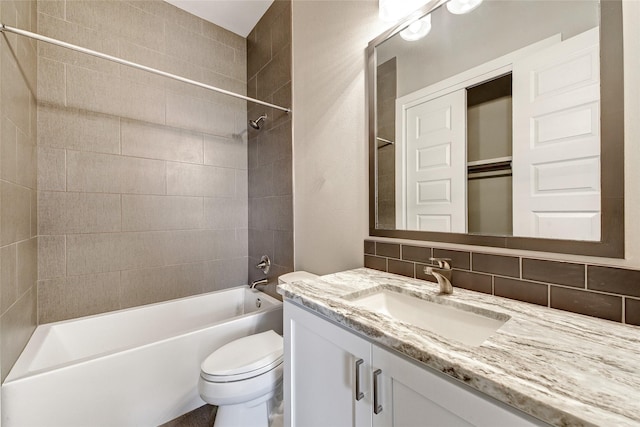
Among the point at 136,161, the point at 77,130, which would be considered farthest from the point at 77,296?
the point at 77,130

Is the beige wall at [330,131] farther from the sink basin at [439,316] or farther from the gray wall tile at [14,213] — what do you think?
the gray wall tile at [14,213]

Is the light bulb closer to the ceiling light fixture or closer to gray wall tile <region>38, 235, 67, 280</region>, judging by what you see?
the ceiling light fixture

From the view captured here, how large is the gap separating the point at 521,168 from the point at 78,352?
249 centimetres

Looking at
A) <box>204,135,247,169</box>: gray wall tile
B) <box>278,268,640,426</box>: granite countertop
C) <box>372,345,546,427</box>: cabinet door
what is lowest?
<box>372,345,546,427</box>: cabinet door

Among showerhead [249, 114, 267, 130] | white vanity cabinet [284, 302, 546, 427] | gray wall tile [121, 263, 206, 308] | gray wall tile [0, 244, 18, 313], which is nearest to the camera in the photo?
white vanity cabinet [284, 302, 546, 427]

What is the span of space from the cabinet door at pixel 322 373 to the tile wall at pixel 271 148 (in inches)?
38.1

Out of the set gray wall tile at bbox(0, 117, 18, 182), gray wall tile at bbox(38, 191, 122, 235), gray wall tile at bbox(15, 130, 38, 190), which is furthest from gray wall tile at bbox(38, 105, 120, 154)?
gray wall tile at bbox(0, 117, 18, 182)

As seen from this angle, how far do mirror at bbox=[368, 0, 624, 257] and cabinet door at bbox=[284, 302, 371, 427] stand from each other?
1.94ft

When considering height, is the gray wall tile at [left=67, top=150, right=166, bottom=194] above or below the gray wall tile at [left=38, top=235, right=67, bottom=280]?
above

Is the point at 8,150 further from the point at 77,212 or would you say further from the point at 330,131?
the point at 330,131

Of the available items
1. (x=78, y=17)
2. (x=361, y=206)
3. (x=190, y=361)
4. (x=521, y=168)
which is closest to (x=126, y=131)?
(x=78, y=17)

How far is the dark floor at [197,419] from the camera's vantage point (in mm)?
1393

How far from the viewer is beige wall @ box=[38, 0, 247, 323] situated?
161 cm

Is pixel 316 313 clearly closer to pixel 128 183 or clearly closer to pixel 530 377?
pixel 530 377
